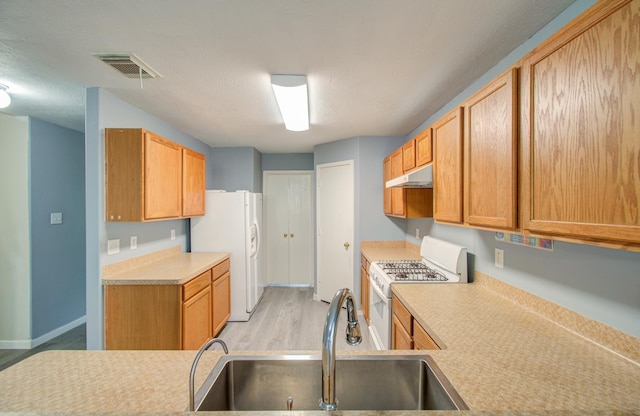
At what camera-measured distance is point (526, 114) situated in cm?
118

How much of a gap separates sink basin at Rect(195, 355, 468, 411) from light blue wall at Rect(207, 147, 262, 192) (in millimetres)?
3558

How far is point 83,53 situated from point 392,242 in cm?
358

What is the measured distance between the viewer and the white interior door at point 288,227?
4957 mm

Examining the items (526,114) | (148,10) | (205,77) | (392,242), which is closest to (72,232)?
(205,77)

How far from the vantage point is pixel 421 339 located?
1539mm

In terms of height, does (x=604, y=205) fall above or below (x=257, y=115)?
below

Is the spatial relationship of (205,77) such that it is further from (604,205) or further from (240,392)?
(604,205)

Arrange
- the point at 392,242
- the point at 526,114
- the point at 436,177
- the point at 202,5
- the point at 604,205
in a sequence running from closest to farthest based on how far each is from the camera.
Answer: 1. the point at 604,205
2. the point at 526,114
3. the point at 202,5
4. the point at 436,177
5. the point at 392,242

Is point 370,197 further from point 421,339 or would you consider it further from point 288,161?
point 421,339

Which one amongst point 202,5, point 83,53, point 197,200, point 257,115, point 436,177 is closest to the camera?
point 202,5

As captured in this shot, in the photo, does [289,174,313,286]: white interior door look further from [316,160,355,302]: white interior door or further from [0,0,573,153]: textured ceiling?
[0,0,573,153]: textured ceiling

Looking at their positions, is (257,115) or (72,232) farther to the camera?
(72,232)

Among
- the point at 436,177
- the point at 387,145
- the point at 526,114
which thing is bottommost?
the point at 436,177

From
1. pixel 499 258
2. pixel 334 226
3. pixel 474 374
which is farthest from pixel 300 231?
pixel 474 374
